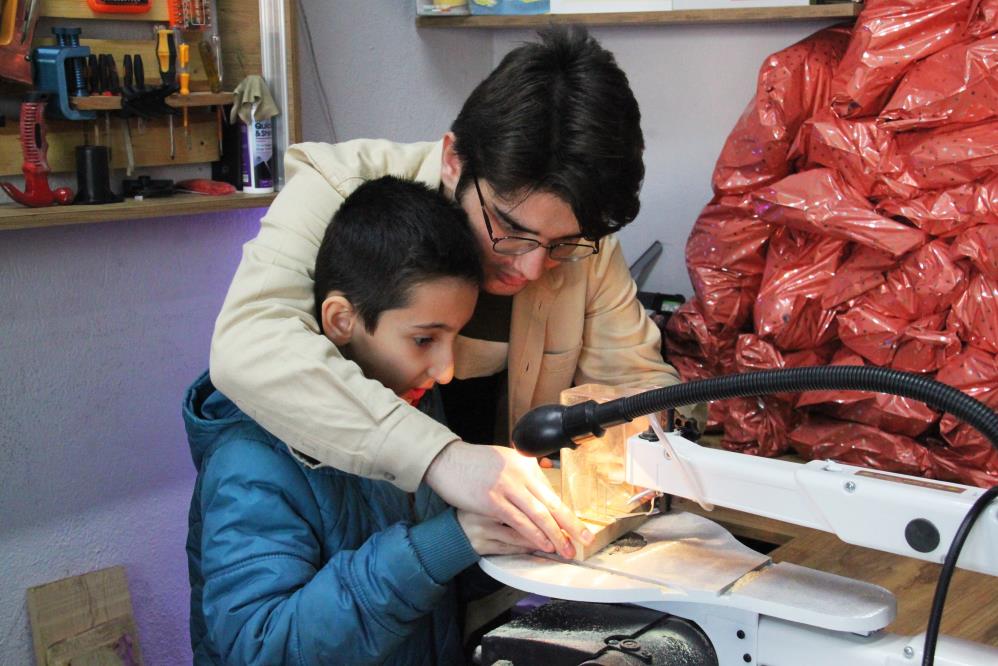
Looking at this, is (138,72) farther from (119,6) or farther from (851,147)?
(851,147)

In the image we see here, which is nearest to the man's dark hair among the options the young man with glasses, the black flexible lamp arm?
the young man with glasses

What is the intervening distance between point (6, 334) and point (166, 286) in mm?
336

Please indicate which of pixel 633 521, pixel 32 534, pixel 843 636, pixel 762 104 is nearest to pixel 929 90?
pixel 762 104

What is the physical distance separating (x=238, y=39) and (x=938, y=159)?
137 cm

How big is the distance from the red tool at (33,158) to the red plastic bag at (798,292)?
1.36m

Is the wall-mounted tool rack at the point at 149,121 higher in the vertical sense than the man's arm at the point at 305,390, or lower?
higher

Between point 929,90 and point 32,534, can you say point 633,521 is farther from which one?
point 32,534

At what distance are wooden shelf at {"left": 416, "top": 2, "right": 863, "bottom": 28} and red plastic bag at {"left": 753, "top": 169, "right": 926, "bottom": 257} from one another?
36cm

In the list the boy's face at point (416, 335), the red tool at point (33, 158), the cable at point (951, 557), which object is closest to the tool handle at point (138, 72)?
the red tool at point (33, 158)

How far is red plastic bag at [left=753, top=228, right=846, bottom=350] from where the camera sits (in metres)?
2.16

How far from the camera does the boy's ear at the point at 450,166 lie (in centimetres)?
150

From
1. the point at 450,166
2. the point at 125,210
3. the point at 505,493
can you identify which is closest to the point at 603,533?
the point at 505,493

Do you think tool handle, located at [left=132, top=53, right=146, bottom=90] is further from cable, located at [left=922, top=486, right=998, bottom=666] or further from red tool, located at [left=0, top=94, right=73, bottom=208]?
cable, located at [left=922, top=486, right=998, bottom=666]

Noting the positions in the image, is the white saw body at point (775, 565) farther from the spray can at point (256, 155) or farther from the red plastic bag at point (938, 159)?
the spray can at point (256, 155)
